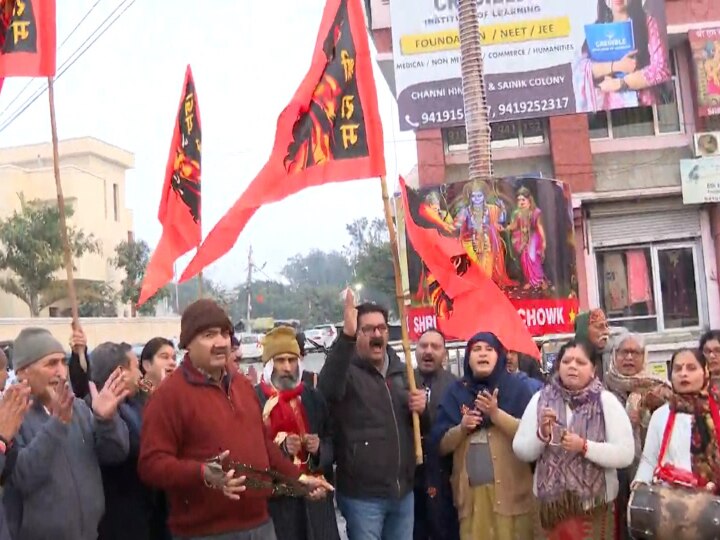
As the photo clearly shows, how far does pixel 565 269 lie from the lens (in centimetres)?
1309

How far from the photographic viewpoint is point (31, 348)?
12.4 ft

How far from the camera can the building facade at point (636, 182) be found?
15984 millimetres

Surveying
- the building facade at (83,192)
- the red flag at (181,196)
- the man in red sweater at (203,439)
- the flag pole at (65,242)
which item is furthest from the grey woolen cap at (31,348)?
the building facade at (83,192)

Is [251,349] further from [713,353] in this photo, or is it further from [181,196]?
[713,353]

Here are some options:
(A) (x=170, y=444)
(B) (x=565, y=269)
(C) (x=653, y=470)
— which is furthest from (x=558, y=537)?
(B) (x=565, y=269)

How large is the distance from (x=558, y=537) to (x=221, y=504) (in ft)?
6.27

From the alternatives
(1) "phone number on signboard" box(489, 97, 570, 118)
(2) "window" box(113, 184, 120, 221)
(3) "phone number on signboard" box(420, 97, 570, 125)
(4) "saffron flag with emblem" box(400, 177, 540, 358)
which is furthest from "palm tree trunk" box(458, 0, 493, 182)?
(2) "window" box(113, 184, 120, 221)

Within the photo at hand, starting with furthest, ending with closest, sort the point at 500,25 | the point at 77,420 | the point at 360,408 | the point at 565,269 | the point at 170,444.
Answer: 1. the point at 500,25
2. the point at 565,269
3. the point at 360,408
4. the point at 77,420
5. the point at 170,444

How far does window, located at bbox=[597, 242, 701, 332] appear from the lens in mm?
16297

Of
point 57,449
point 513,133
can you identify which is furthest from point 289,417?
point 513,133

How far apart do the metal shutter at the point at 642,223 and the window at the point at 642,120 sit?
4.77ft

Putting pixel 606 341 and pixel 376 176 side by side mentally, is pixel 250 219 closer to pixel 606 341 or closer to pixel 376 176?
pixel 376 176

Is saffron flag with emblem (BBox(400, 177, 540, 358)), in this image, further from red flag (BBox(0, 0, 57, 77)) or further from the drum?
red flag (BBox(0, 0, 57, 77))

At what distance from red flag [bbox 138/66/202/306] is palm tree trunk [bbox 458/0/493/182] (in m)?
5.59
